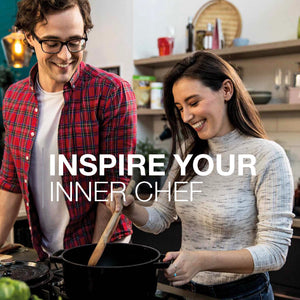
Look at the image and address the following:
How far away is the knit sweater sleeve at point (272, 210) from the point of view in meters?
1.20

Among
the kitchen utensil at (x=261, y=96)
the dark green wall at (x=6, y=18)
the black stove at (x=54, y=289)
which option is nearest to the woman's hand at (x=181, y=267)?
the black stove at (x=54, y=289)

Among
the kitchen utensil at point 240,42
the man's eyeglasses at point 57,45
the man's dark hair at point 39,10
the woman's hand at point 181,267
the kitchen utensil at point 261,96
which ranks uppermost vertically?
the kitchen utensil at point 240,42

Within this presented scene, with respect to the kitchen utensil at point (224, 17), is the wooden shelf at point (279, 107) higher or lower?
lower

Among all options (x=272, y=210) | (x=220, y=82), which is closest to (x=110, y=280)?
(x=272, y=210)

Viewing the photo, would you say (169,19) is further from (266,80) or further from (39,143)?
(39,143)

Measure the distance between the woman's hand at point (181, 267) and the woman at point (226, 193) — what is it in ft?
0.39

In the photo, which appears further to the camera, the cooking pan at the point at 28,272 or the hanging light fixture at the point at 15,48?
the hanging light fixture at the point at 15,48

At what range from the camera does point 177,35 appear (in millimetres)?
3689

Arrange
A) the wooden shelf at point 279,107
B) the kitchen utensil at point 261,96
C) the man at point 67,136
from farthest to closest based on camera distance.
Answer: the kitchen utensil at point 261,96 < the wooden shelf at point 279,107 < the man at point 67,136

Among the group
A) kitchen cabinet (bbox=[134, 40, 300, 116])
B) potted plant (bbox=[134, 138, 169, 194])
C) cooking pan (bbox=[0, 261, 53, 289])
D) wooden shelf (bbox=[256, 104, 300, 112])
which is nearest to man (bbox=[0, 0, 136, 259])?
cooking pan (bbox=[0, 261, 53, 289])

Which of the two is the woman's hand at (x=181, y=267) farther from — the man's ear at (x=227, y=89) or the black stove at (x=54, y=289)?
the man's ear at (x=227, y=89)

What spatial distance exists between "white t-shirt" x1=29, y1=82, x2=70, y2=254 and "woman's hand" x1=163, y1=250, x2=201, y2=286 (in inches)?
27.0

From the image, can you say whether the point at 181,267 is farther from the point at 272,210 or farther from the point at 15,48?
the point at 15,48

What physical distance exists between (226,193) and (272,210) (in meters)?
0.18
